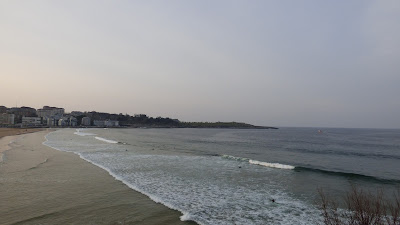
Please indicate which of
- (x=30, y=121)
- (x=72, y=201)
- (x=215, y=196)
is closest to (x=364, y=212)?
(x=215, y=196)

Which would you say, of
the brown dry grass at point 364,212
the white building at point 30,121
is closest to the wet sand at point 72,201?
the brown dry grass at point 364,212

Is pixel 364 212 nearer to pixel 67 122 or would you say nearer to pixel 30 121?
pixel 30 121

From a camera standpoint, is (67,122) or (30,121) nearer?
(30,121)

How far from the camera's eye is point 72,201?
11.2 m

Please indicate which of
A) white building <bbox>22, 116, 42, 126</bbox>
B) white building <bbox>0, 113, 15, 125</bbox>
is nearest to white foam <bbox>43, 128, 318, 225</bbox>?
white building <bbox>0, 113, 15, 125</bbox>

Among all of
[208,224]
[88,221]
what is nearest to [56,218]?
[88,221]

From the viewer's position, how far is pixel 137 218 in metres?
9.44

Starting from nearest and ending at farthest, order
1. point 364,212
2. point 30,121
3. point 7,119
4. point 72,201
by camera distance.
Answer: point 364,212, point 72,201, point 7,119, point 30,121

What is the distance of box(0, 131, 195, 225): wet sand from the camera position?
928cm

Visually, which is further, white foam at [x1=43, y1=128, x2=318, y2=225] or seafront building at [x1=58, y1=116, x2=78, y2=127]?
seafront building at [x1=58, y1=116, x2=78, y2=127]

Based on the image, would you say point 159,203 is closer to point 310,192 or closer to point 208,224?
point 208,224

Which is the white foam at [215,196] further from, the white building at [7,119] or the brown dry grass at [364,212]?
the white building at [7,119]

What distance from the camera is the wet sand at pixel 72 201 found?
9281 mm

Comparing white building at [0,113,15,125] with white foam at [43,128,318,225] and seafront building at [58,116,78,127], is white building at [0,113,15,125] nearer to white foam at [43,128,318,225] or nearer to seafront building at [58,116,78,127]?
seafront building at [58,116,78,127]
